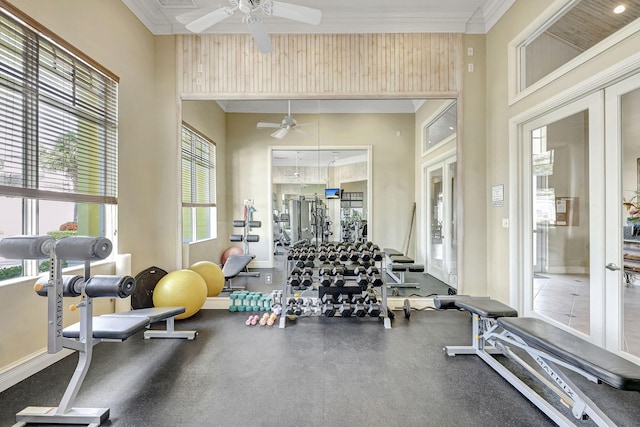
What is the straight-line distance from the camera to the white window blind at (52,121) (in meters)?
1.97

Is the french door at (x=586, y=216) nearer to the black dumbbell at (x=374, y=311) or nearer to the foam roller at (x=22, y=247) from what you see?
the black dumbbell at (x=374, y=311)

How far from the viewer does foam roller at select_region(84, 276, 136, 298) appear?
1.65 meters

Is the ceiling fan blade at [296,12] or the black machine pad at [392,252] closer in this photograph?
the ceiling fan blade at [296,12]

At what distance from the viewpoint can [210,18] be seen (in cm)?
234

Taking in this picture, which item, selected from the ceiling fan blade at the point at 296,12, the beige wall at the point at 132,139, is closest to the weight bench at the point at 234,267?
the beige wall at the point at 132,139

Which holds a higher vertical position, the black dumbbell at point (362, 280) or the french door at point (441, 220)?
the french door at point (441, 220)

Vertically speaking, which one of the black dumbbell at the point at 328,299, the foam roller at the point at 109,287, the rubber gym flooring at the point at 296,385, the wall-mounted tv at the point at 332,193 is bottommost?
the rubber gym flooring at the point at 296,385

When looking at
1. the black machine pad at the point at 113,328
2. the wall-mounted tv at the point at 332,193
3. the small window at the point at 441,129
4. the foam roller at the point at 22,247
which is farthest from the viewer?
the wall-mounted tv at the point at 332,193

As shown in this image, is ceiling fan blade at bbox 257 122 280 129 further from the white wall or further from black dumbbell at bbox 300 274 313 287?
the white wall

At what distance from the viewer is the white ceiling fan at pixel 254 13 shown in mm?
2178

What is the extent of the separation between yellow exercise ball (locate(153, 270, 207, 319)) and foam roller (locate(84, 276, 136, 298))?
1384mm

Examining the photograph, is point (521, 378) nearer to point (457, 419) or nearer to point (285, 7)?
point (457, 419)

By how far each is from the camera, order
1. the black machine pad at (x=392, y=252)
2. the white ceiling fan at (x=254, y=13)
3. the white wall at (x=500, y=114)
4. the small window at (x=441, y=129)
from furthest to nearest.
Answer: the black machine pad at (x=392, y=252) → the small window at (x=441, y=129) → the white wall at (x=500, y=114) → the white ceiling fan at (x=254, y=13)

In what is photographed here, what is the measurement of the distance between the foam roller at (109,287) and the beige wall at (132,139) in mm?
838
